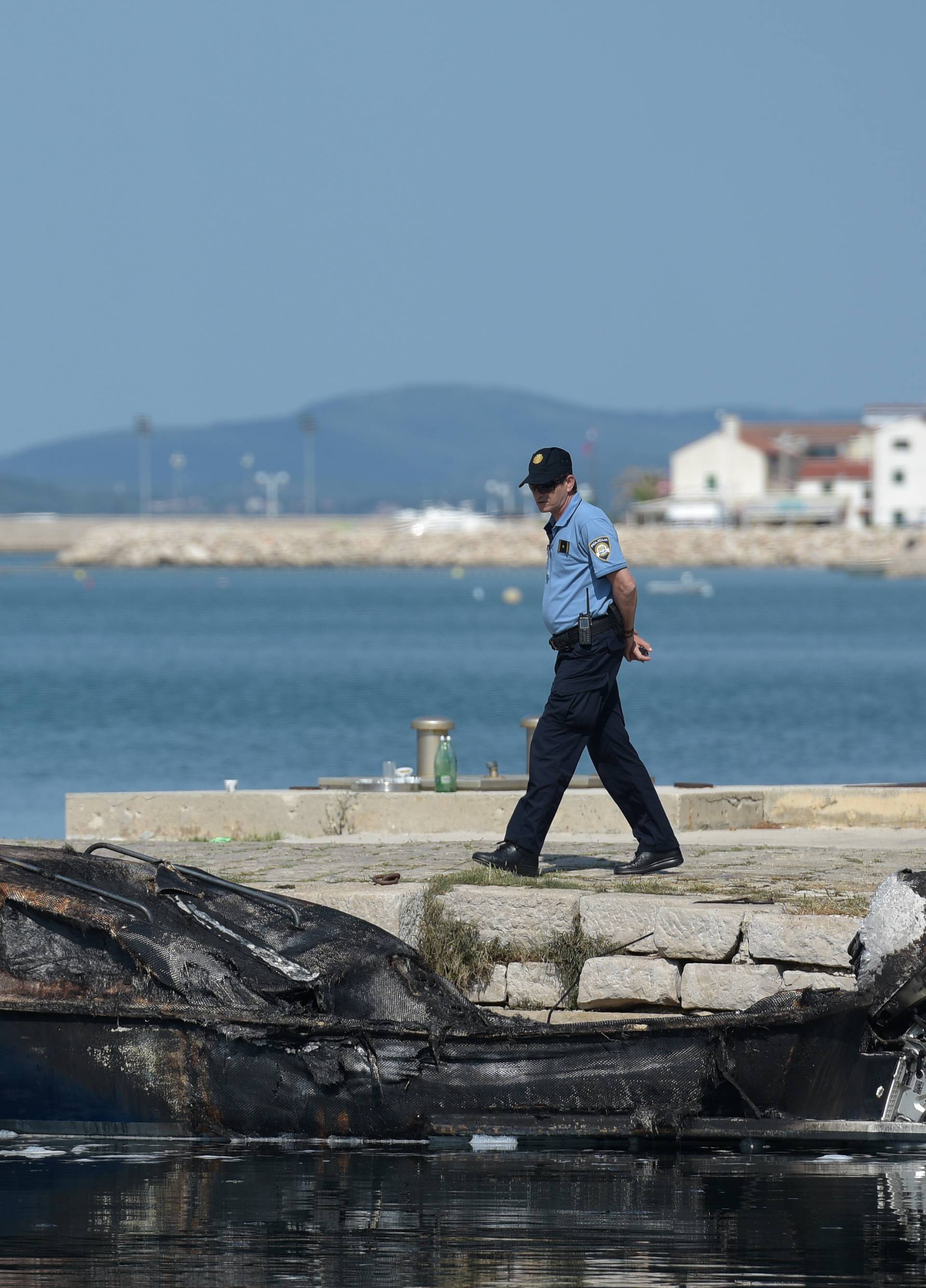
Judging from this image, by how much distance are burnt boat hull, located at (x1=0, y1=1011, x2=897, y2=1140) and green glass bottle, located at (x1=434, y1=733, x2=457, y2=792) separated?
5.07 m

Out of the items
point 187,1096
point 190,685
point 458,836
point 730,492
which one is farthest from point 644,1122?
point 730,492

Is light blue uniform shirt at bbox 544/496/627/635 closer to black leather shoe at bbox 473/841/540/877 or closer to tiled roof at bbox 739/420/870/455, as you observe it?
black leather shoe at bbox 473/841/540/877

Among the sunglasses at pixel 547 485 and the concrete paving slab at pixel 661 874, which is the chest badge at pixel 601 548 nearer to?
the sunglasses at pixel 547 485

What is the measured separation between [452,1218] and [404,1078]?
93 centimetres

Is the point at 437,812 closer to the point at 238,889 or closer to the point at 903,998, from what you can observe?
the point at 238,889

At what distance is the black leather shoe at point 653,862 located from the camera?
9.76 metres

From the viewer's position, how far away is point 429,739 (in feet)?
44.9

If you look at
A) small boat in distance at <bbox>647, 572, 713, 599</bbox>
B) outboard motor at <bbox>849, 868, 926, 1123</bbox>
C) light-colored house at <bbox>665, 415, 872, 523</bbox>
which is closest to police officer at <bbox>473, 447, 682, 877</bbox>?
outboard motor at <bbox>849, 868, 926, 1123</bbox>

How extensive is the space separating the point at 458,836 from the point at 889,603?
9704 cm

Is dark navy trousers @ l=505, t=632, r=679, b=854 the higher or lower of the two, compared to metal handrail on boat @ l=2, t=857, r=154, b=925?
higher

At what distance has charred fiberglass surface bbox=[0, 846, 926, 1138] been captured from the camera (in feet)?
25.3

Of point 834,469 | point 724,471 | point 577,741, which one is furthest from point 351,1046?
point 724,471

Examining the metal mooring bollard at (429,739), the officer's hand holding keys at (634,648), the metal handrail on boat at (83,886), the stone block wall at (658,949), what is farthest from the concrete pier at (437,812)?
the metal handrail on boat at (83,886)

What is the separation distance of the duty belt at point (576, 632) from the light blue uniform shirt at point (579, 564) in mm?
25
